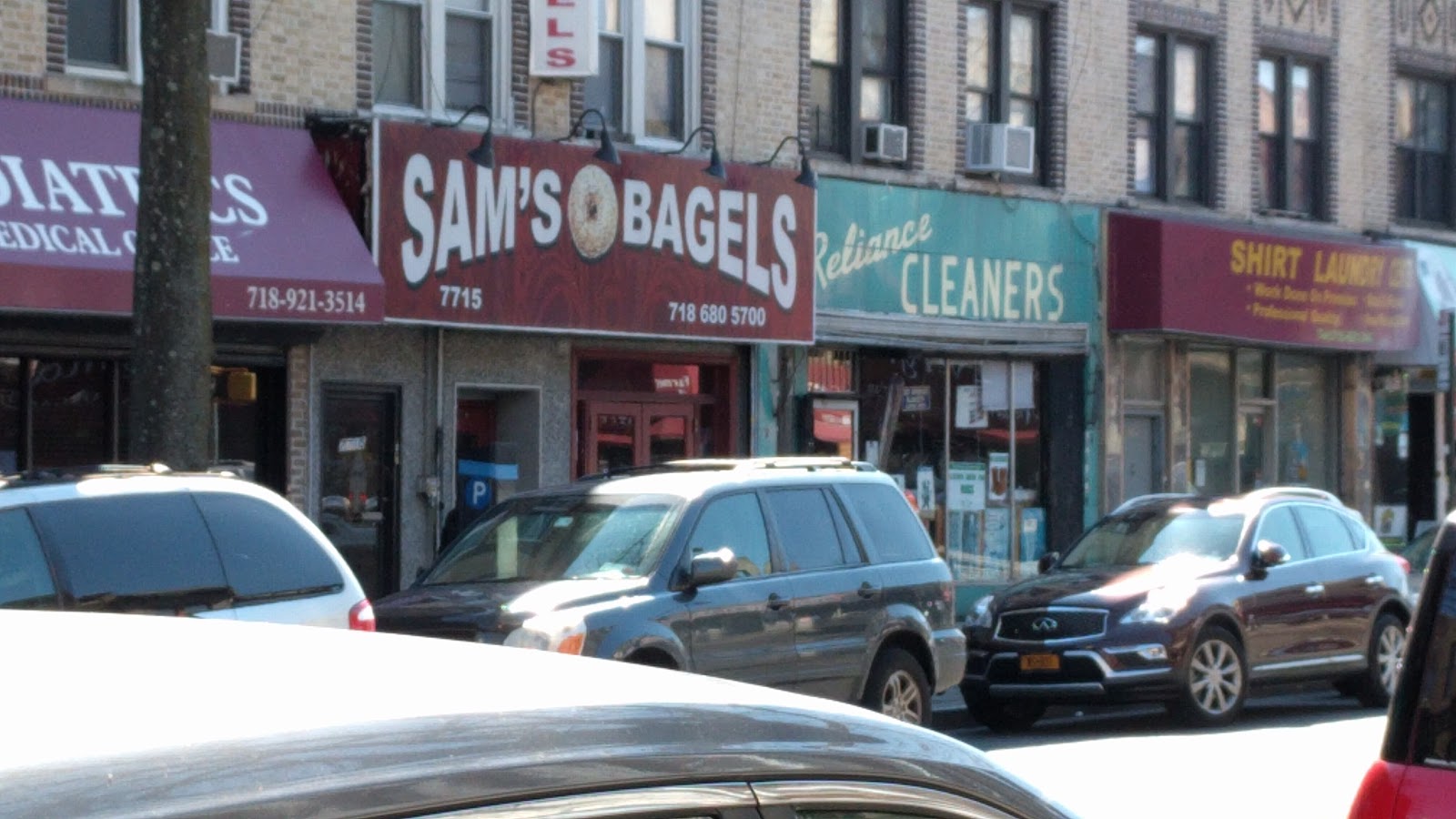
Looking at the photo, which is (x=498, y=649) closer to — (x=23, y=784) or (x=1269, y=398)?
(x=23, y=784)

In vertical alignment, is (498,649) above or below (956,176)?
below

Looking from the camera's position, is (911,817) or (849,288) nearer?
(911,817)

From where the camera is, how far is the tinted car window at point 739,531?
38.2 ft

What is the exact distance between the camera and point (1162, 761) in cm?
1249

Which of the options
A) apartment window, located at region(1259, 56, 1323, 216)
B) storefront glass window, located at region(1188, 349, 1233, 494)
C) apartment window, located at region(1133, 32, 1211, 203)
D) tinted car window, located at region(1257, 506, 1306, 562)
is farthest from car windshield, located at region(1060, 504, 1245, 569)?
apartment window, located at region(1259, 56, 1323, 216)

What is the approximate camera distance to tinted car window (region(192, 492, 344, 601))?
9000 millimetres

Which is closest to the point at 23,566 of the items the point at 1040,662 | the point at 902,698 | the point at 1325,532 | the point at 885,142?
the point at 902,698

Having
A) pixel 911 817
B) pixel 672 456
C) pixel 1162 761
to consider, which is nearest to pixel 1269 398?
pixel 672 456

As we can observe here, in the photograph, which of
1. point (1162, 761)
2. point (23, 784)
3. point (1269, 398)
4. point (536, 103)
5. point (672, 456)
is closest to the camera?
point (23, 784)

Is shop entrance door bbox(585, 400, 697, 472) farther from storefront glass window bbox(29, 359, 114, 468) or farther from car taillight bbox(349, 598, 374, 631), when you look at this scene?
car taillight bbox(349, 598, 374, 631)

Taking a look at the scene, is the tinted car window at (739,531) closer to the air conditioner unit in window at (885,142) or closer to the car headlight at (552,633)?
the car headlight at (552,633)

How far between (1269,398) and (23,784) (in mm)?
26092

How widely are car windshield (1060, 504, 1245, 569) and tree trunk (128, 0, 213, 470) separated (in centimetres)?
740

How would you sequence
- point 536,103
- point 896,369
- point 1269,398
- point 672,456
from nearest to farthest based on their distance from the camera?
point 536,103 → point 672,456 → point 896,369 → point 1269,398
